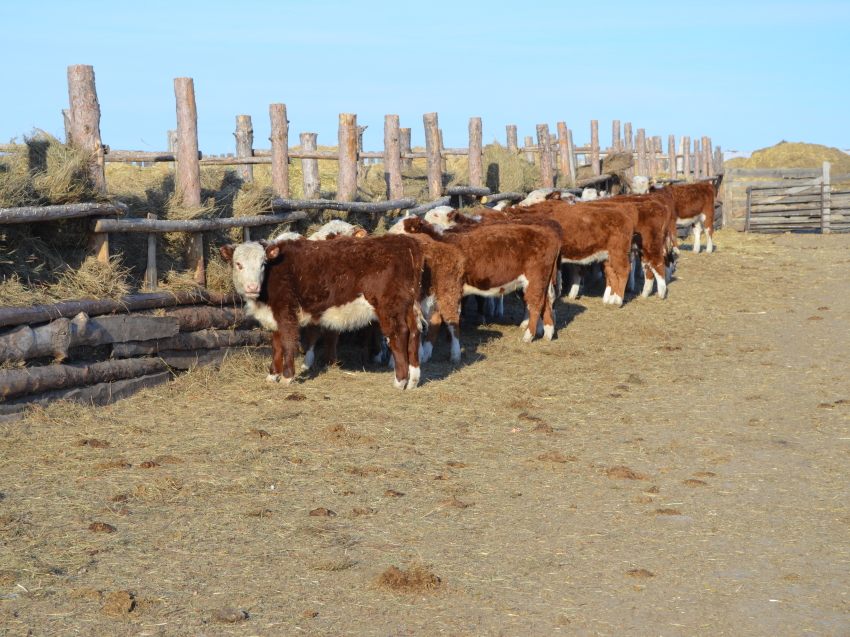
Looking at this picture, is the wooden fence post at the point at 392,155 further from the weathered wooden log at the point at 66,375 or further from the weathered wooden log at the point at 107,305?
the weathered wooden log at the point at 66,375

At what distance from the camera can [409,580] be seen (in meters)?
4.38

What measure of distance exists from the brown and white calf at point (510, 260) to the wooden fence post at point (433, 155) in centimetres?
395

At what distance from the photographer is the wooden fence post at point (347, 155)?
12.7 m

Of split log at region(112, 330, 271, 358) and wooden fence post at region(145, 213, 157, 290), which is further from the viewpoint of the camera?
wooden fence post at region(145, 213, 157, 290)

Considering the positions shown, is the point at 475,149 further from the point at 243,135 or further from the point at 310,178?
the point at 243,135

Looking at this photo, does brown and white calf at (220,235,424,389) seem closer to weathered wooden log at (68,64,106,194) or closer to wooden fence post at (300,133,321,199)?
weathered wooden log at (68,64,106,194)

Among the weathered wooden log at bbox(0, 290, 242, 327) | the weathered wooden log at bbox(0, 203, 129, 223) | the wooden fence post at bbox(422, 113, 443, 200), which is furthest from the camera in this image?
the wooden fence post at bbox(422, 113, 443, 200)

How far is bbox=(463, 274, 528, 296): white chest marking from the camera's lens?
1131 centimetres

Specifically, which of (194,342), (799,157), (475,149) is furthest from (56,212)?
(799,157)

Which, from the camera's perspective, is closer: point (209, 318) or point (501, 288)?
point (209, 318)

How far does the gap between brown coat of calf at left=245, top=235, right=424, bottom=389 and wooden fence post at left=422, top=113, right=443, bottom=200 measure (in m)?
6.95

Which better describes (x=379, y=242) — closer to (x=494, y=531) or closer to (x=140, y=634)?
(x=494, y=531)

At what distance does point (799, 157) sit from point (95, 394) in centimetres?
5695

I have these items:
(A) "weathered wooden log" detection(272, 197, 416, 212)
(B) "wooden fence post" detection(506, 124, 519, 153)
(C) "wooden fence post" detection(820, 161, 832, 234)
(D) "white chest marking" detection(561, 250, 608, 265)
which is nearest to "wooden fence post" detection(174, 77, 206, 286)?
(A) "weathered wooden log" detection(272, 197, 416, 212)
